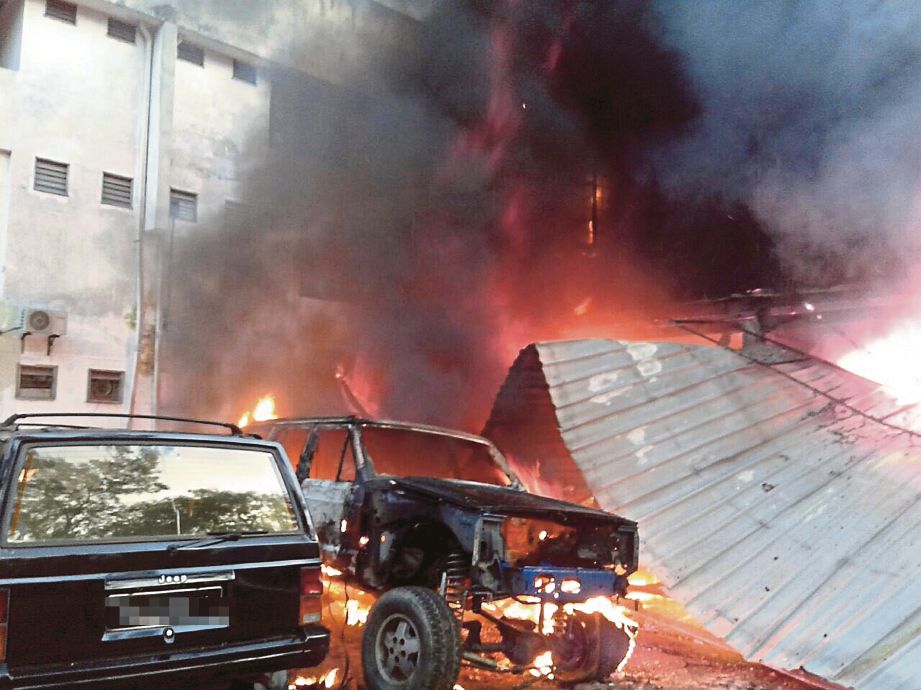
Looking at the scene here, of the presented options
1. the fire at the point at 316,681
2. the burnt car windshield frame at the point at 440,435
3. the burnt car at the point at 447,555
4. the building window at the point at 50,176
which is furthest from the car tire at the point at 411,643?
the building window at the point at 50,176

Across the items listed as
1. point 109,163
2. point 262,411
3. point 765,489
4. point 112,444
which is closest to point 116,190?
point 109,163

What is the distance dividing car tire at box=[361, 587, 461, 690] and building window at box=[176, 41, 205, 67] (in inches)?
535

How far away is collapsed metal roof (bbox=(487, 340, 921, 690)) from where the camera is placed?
210 inches

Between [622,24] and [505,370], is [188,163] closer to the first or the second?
[505,370]

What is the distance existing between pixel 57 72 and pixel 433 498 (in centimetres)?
1261

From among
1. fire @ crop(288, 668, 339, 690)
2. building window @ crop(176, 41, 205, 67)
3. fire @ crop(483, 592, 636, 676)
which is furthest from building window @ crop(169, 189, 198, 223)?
fire @ crop(288, 668, 339, 690)

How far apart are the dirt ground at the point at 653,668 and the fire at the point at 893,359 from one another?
15.5 feet

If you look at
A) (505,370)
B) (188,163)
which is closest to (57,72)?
(188,163)

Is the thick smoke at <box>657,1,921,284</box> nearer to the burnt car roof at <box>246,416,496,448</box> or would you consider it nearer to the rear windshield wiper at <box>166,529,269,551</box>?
the burnt car roof at <box>246,416,496,448</box>

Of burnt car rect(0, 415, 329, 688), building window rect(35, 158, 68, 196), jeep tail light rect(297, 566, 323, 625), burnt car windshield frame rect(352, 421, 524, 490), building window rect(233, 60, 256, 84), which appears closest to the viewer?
burnt car rect(0, 415, 329, 688)

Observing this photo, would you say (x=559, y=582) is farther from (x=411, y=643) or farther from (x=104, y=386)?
(x=104, y=386)

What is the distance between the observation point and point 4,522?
297 cm

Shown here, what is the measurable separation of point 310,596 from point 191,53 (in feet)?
47.5

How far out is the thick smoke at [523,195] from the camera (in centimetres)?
1103
